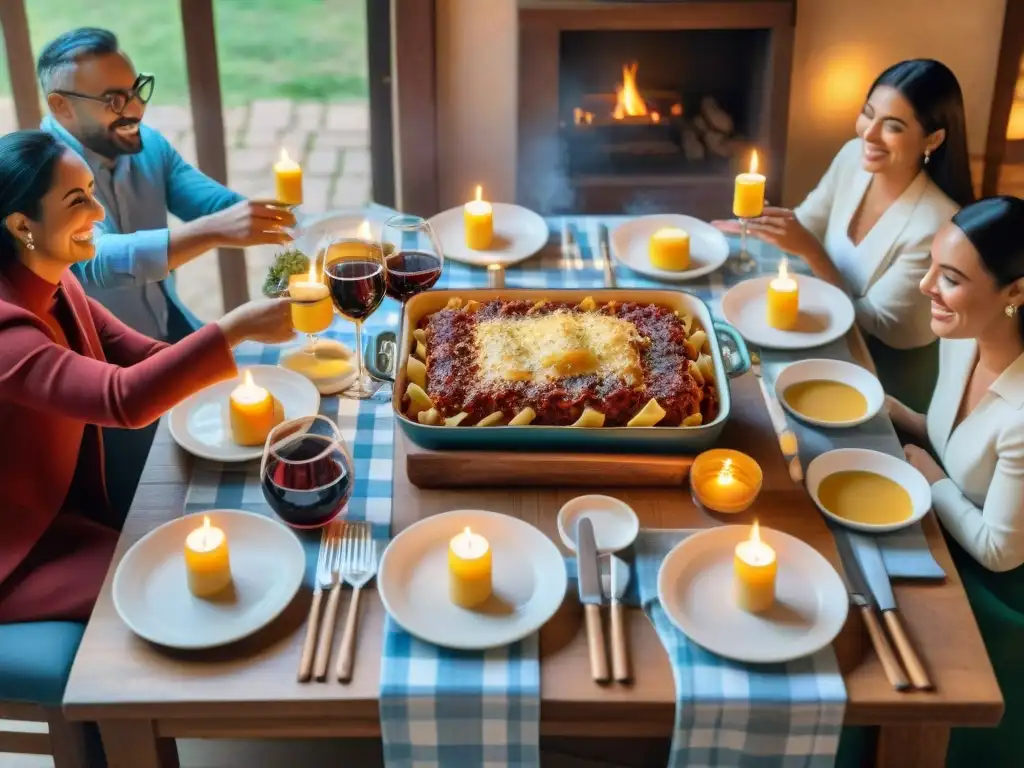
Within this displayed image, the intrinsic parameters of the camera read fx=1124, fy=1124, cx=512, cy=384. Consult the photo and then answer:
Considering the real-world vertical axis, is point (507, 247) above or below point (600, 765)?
above

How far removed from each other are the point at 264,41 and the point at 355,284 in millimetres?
3015

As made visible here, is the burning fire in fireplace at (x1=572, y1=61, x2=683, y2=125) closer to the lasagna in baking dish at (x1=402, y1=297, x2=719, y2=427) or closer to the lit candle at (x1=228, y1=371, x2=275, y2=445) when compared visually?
the lasagna in baking dish at (x1=402, y1=297, x2=719, y2=427)

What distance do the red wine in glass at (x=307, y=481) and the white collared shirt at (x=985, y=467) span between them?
3.18ft

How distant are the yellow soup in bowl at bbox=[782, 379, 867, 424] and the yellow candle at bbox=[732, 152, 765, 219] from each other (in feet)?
1.74

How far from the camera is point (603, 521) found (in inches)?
62.4

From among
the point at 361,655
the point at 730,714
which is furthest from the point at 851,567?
the point at 361,655

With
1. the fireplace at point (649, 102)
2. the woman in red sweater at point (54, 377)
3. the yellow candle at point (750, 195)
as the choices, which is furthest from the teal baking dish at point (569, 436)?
the fireplace at point (649, 102)

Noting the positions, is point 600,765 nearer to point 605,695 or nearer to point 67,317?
point 605,695

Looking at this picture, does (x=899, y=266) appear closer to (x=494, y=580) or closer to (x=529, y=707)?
(x=494, y=580)

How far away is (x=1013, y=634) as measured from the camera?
1.73m

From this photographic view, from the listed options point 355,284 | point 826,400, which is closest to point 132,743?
point 355,284

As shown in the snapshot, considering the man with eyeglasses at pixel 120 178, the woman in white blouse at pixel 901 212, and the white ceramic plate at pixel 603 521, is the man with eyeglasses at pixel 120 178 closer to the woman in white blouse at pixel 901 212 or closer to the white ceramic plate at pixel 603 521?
the white ceramic plate at pixel 603 521

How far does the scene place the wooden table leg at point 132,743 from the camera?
137 centimetres

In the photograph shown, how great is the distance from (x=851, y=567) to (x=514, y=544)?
46 cm
